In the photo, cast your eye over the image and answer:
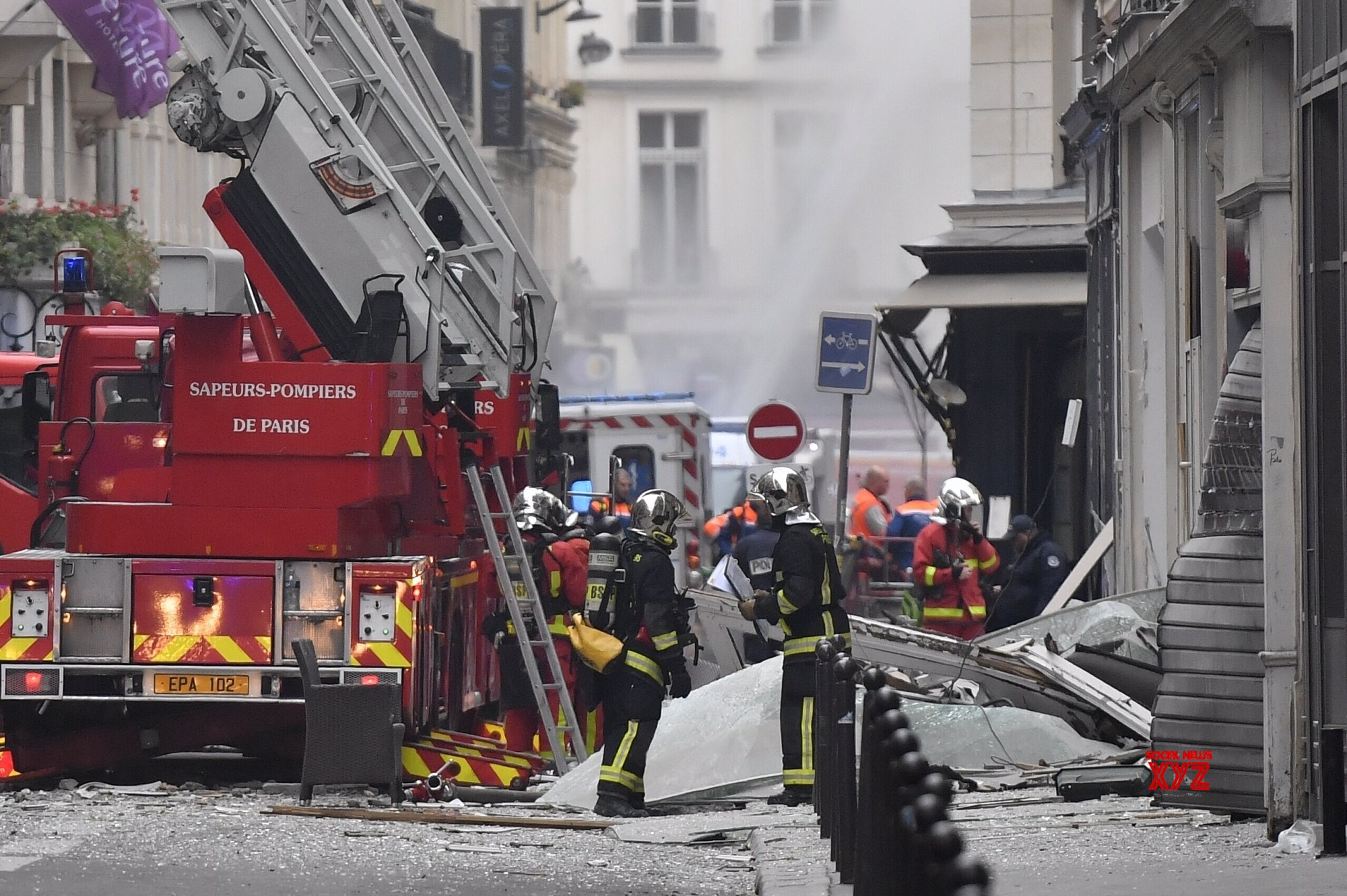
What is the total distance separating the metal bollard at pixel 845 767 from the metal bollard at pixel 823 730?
1.80 ft

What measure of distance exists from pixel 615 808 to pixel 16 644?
116 inches

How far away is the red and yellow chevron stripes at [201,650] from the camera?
36.8 feet

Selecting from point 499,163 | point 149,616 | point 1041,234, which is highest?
point 499,163

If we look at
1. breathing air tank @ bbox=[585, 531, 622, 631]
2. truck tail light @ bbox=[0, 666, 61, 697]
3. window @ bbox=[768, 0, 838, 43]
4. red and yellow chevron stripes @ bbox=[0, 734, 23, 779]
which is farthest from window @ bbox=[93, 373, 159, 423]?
window @ bbox=[768, 0, 838, 43]

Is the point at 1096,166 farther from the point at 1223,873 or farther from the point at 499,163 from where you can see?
the point at 499,163

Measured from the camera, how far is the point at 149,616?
1130cm

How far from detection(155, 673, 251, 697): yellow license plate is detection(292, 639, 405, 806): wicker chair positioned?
52cm

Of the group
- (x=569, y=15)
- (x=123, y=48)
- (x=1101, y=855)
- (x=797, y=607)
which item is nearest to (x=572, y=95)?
(x=569, y=15)

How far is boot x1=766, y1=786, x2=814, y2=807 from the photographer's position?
1055 centimetres

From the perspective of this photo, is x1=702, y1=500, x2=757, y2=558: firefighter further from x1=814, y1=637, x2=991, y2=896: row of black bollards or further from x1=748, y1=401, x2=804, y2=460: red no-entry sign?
x1=814, y1=637, x2=991, y2=896: row of black bollards

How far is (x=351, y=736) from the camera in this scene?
10.8 meters

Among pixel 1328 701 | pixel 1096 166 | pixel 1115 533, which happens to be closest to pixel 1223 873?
pixel 1328 701

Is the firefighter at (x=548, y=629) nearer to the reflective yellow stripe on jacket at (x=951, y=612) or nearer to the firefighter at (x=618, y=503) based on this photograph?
the firefighter at (x=618, y=503)

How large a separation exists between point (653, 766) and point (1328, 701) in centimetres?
401
